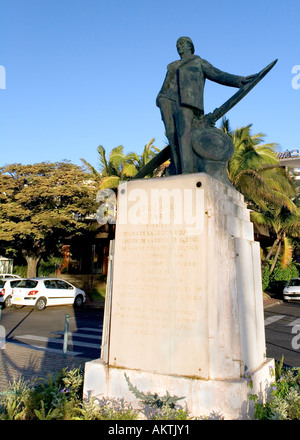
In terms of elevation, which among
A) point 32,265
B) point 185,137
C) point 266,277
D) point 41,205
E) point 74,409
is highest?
point 41,205

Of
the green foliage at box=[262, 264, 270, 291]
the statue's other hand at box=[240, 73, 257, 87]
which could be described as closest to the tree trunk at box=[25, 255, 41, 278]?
the green foliage at box=[262, 264, 270, 291]

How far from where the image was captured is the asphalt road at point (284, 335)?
338 inches

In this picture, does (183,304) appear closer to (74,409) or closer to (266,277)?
(74,409)

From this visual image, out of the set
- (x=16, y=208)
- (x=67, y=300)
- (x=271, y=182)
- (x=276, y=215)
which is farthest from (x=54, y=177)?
(x=276, y=215)

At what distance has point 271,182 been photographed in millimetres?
19484

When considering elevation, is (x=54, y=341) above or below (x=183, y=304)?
below

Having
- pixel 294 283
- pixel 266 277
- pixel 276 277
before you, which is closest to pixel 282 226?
pixel 294 283

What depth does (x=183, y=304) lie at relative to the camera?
379cm

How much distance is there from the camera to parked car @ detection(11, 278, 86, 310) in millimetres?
17578

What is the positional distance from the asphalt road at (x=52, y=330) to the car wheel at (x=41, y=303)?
0.96ft

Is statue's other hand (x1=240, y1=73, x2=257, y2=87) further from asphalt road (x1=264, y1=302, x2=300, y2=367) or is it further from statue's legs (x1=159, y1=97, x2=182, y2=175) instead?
asphalt road (x1=264, y1=302, x2=300, y2=367)

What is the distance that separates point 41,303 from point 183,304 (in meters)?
15.6

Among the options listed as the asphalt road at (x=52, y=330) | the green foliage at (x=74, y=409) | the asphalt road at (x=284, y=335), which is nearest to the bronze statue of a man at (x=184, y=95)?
the green foliage at (x=74, y=409)
